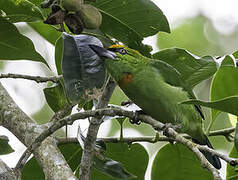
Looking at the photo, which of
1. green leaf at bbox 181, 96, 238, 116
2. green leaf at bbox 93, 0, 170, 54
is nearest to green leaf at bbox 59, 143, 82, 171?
green leaf at bbox 93, 0, 170, 54

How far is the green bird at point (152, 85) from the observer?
8.43ft

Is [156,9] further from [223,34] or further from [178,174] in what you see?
[223,34]

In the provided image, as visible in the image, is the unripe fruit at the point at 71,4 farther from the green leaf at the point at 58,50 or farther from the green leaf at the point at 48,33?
the green leaf at the point at 48,33

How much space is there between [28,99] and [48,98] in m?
3.40

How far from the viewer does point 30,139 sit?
228 cm

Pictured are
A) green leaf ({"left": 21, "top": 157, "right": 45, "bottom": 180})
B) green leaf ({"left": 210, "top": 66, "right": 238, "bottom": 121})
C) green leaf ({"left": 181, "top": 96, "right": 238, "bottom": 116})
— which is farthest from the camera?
green leaf ({"left": 21, "top": 157, "right": 45, "bottom": 180})

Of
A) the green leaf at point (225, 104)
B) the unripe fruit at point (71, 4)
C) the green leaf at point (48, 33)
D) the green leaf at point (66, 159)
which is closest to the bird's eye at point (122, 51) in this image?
the green leaf at point (48, 33)

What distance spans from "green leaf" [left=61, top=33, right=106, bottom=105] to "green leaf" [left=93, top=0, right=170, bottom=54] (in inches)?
6.5

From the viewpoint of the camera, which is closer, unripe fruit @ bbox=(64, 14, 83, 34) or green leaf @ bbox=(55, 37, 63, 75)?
unripe fruit @ bbox=(64, 14, 83, 34)

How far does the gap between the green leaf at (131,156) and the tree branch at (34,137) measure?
0.42 m

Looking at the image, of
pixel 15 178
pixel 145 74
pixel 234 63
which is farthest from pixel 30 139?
pixel 234 63

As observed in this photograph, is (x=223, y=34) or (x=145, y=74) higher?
(x=145, y=74)

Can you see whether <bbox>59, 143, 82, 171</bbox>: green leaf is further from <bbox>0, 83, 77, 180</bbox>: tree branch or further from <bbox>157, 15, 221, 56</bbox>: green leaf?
<bbox>157, 15, 221, 56</bbox>: green leaf

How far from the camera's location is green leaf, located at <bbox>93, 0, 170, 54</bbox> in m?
2.31
